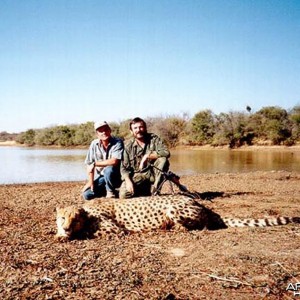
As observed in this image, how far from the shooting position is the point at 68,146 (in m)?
50.4

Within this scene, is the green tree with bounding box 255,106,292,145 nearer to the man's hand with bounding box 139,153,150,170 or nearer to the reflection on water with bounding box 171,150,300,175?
the reflection on water with bounding box 171,150,300,175

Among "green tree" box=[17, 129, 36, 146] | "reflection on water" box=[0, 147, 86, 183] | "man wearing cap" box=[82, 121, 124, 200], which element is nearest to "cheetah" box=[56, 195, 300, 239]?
"man wearing cap" box=[82, 121, 124, 200]

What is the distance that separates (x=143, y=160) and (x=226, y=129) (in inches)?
1395

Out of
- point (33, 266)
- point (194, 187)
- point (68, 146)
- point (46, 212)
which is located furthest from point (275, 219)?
point (68, 146)

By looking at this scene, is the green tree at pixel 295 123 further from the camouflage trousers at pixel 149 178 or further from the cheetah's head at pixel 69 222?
the cheetah's head at pixel 69 222

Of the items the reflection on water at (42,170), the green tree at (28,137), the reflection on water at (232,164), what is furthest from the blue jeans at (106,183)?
the green tree at (28,137)

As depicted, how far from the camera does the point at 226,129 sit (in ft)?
130

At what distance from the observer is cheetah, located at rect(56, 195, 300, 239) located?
3.99 metres

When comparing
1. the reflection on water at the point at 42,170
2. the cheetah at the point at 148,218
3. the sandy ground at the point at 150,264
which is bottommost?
the reflection on water at the point at 42,170

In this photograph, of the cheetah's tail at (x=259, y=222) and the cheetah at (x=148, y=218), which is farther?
the cheetah's tail at (x=259, y=222)

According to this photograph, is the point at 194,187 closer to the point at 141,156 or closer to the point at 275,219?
the point at 141,156

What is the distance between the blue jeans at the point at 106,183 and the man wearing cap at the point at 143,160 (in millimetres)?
251

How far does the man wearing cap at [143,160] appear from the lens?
5.39 metres

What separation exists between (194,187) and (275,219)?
4.44 meters
